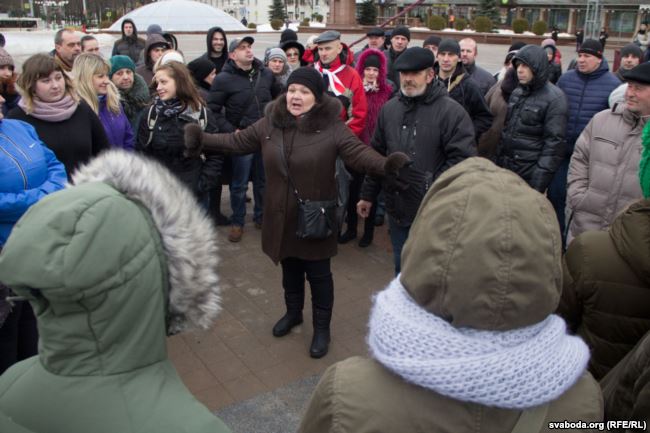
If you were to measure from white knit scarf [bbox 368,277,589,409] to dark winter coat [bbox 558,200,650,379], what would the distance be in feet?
3.00

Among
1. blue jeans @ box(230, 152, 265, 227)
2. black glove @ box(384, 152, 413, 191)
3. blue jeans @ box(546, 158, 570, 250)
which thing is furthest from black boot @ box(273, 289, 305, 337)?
blue jeans @ box(546, 158, 570, 250)

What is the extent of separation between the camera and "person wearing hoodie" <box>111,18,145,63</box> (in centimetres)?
861

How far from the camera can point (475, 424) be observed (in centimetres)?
124

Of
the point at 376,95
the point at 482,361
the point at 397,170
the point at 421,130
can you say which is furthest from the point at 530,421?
the point at 376,95

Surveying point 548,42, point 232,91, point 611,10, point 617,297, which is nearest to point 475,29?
point 611,10

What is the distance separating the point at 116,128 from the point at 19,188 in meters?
1.79

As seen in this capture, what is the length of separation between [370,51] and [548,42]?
281 cm

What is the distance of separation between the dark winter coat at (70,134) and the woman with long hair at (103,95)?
29.8 inches

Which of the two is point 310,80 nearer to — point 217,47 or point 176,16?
point 217,47

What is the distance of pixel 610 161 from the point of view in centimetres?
397

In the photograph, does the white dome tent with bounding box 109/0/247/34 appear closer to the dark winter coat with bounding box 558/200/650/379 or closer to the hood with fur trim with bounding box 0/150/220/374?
the dark winter coat with bounding box 558/200/650/379

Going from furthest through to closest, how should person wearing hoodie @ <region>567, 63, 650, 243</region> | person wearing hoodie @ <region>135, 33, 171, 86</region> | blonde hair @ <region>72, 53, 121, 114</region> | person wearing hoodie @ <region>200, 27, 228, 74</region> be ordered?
person wearing hoodie @ <region>200, 27, 228, 74</region>
person wearing hoodie @ <region>135, 33, 171, 86</region>
blonde hair @ <region>72, 53, 121, 114</region>
person wearing hoodie @ <region>567, 63, 650, 243</region>

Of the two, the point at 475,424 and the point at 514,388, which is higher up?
the point at 514,388

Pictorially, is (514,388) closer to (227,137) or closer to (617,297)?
(617,297)
